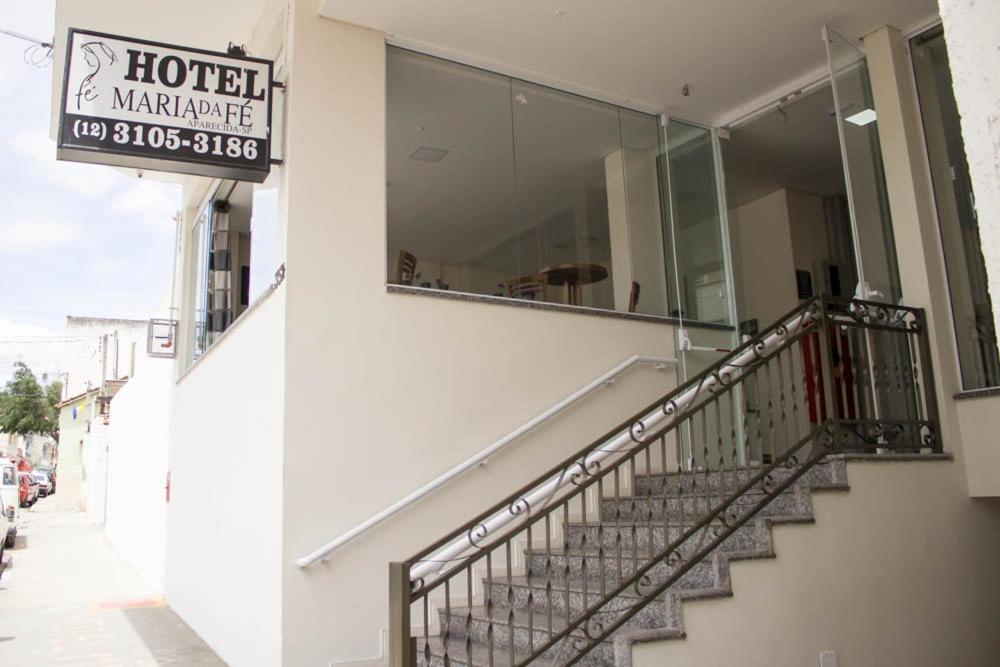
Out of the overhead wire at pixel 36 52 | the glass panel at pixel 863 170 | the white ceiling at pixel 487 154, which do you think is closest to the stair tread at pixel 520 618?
the white ceiling at pixel 487 154

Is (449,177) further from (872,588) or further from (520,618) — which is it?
(872,588)

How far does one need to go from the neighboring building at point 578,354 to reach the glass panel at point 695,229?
3cm

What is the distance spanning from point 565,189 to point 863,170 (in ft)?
7.27

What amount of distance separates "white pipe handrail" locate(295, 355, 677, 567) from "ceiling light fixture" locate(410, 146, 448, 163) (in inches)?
85.5

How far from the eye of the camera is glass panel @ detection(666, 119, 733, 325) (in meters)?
6.40

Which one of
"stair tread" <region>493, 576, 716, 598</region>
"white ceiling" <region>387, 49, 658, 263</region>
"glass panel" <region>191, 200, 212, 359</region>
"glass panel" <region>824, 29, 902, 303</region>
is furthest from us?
"glass panel" <region>191, 200, 212, 359</region>

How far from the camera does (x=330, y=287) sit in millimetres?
4691

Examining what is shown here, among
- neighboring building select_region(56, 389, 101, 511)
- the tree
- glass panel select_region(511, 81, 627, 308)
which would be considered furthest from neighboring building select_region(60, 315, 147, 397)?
glass panel select_region(511, 81, 627, 308)

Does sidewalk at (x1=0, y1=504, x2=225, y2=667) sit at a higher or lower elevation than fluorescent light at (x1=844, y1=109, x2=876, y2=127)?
lower

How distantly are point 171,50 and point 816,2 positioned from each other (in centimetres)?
400

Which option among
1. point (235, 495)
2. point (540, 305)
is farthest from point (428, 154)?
point (235, 495)

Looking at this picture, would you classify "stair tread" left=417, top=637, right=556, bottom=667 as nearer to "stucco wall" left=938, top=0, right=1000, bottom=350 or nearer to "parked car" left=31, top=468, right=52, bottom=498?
"stucco wall" left=938, top=0, right=1000, bottom=350

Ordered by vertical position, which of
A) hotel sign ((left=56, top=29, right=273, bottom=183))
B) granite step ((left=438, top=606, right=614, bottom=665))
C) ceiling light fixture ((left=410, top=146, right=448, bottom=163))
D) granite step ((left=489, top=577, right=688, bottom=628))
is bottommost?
granite step ((left=438, top=606, right=614, bottom=665))

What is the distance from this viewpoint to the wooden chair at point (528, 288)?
5543 millimetres
